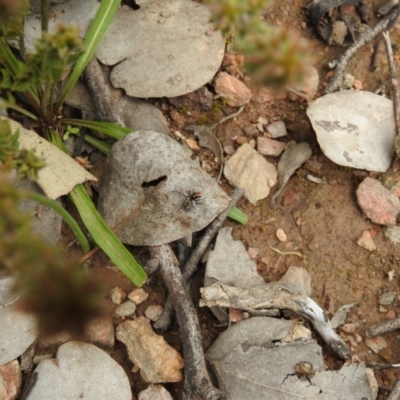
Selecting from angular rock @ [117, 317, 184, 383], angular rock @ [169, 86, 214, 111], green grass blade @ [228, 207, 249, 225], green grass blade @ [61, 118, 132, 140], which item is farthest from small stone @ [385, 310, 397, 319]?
green grass blade @ [61, 118, 132, 140]

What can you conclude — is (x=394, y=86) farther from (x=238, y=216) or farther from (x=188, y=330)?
(x=188, y=330)

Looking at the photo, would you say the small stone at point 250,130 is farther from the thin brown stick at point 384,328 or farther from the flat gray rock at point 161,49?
the thin brown stick at point 384,328

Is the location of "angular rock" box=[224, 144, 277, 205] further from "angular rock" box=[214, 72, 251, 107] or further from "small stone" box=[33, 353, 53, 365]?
"small stone" box=[33, 353, 53, 365]

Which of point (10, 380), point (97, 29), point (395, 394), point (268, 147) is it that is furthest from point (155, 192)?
point (395, 394)

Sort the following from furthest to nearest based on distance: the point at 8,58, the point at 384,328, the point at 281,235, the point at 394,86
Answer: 1. the point at 394,86
2. the point at 281,235
3. the point at 384,328
4. the point at 8,58

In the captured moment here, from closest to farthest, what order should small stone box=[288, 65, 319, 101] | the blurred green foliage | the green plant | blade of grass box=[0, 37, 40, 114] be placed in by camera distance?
1. the blurred green foliage
2. the green plant
3. blade of grass box=[0, 37, 40, 114]
4. small stone box=[288, 65, 319, 101]

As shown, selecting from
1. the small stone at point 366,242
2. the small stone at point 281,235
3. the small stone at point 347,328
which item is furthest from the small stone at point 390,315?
the small stone at point 281,235
